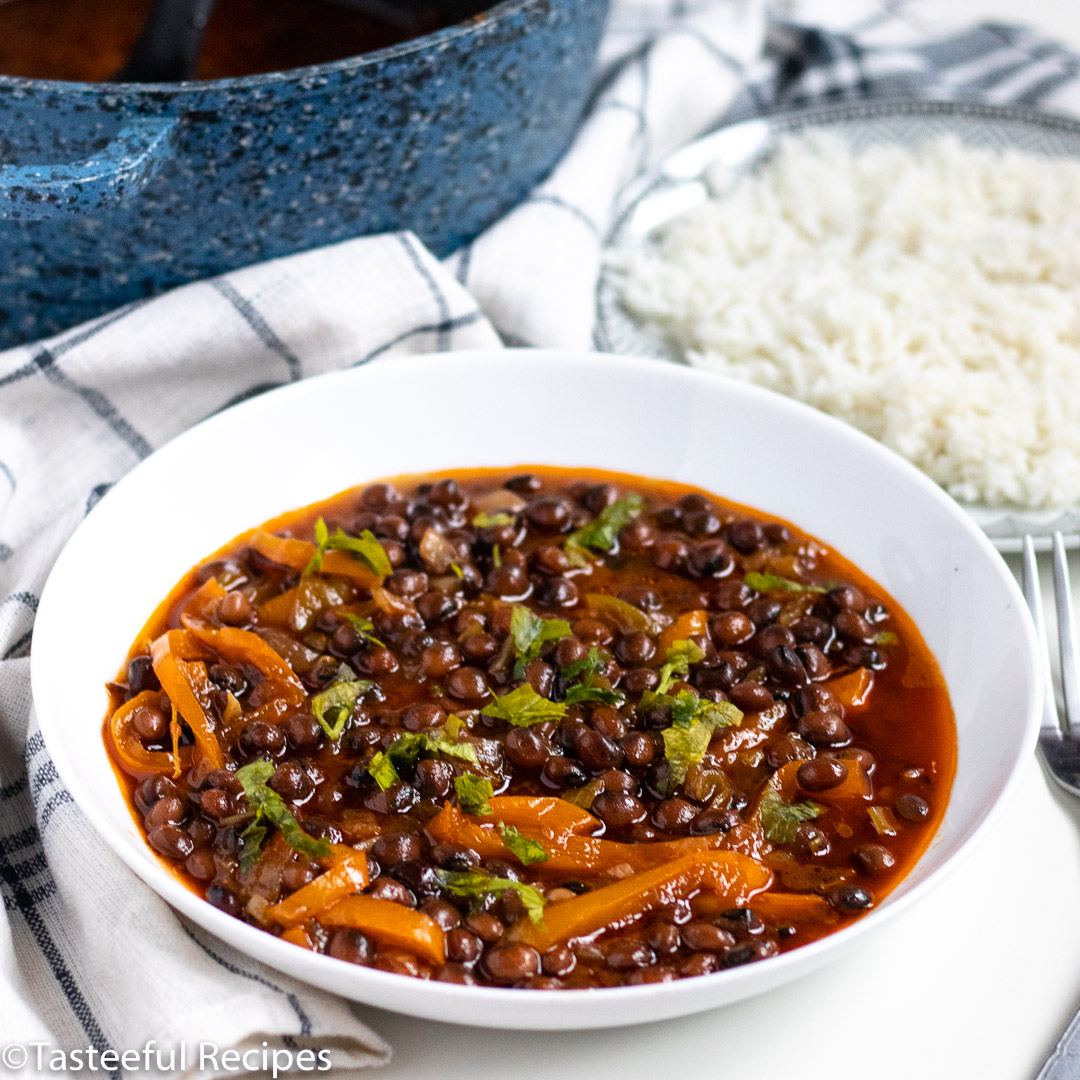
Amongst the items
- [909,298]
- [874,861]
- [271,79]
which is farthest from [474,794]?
[909,298]

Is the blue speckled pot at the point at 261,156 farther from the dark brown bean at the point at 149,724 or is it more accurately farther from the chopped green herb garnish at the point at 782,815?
the chopped green herb garnish at the point at 782,815

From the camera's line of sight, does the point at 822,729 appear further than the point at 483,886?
Yes

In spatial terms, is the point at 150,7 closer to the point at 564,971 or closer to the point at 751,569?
the point at 751,569

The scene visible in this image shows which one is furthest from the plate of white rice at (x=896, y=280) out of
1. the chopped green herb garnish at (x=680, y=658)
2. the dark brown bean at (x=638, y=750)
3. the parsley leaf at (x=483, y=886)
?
the parsley leaf at (x=483, y=886)

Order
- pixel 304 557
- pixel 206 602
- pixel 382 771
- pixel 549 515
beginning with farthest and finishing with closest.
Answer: pixel 549 515
pixel 304 557
pixel 206 602
pixel 382 771

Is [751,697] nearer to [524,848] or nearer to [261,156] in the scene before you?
[524,848]

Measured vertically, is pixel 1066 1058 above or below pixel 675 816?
below
